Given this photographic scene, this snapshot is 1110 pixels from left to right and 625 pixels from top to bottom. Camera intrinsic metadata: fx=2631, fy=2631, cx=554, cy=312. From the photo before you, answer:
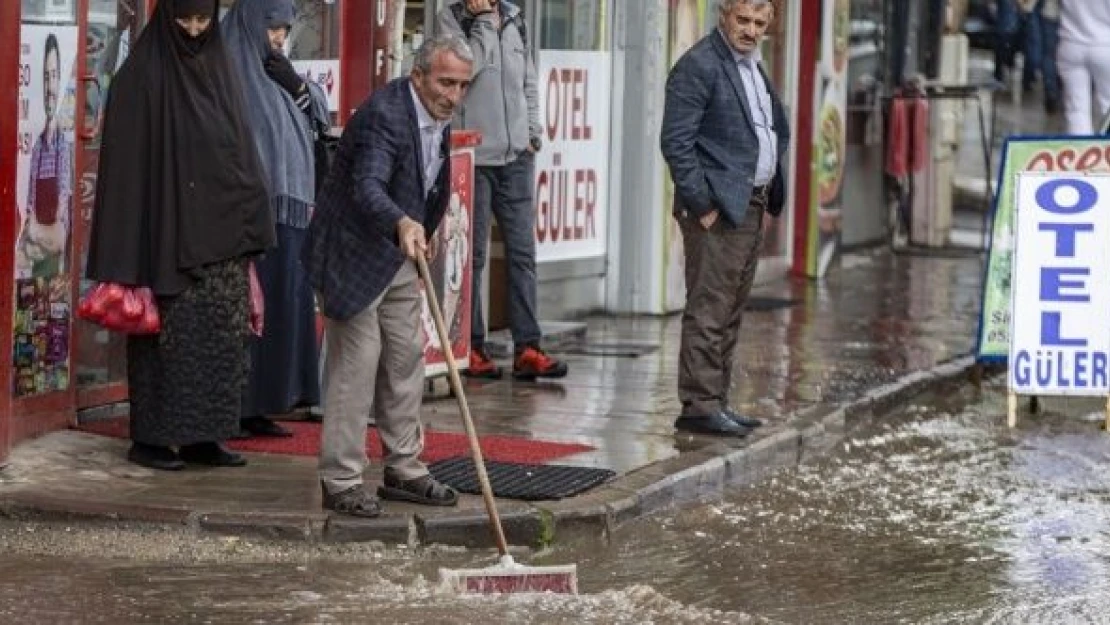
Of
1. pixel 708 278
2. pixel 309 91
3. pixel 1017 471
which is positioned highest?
pixel 309 91

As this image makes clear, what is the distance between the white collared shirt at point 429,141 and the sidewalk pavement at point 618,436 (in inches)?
45.1

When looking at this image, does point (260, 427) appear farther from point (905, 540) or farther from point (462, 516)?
point (905, 540)

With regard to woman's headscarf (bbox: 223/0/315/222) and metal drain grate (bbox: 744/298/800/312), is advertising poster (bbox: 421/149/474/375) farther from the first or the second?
metal drain grate (bbox: 744/298/800/312)

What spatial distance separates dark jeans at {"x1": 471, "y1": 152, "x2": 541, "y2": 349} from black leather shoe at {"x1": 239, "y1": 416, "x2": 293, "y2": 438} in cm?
210

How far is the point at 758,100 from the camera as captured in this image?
1109 cm

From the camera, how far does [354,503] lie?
883cm

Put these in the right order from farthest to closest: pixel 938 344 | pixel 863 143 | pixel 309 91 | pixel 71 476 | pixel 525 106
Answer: pixel 863 143 → pixel 938 344 → pixel 525 106 → pixel 309 91 → pixel 71 476

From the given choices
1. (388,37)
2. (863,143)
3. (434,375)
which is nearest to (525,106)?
(388,37)

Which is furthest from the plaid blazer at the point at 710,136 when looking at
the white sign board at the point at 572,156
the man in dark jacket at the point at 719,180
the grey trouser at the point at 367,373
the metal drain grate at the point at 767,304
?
the metal drain grate at the point at 767,304

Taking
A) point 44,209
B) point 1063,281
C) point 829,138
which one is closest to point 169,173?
point 44,209

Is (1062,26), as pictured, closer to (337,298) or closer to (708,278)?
(708,278)

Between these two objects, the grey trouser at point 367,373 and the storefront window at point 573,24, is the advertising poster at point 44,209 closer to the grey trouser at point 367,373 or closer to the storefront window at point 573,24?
the grey trouser at point 367,373

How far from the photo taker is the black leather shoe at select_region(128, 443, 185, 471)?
31.5 feet

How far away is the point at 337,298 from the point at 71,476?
4.29ft
